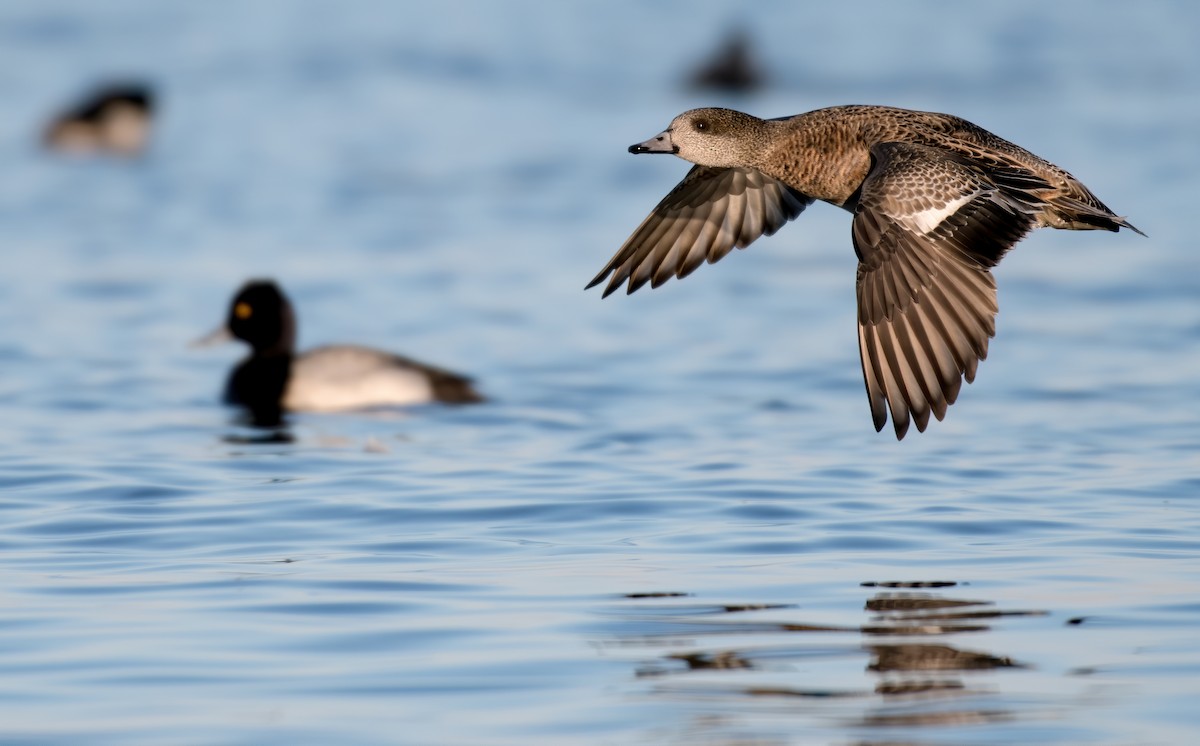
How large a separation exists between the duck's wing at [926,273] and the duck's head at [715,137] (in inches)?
36.1

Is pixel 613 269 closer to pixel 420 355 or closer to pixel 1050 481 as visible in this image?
pixel 1050 481

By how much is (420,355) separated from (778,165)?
4.88 meters

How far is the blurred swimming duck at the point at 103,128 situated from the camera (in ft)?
68.2

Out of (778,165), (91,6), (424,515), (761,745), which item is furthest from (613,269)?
(91,6)

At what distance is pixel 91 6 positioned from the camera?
31297 mm

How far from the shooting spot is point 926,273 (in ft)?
21.7

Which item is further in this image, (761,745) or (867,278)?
(867,278)

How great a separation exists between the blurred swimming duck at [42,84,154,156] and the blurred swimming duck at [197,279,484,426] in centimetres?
1043

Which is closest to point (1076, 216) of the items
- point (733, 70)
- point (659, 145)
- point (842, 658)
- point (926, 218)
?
point (926, 218)

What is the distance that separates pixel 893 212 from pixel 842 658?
83.5 inches

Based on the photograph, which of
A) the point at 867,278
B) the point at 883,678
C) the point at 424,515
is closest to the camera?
the point at 883,678

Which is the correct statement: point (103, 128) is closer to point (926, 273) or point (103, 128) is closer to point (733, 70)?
point (733, 70)

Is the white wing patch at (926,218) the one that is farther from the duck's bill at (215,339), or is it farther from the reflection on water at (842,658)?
the duck's bill at (215,339)

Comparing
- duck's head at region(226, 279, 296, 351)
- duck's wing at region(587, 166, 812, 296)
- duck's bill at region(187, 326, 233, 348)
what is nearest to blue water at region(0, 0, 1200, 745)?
duck's bill at region(187, 326, 233, 348)
